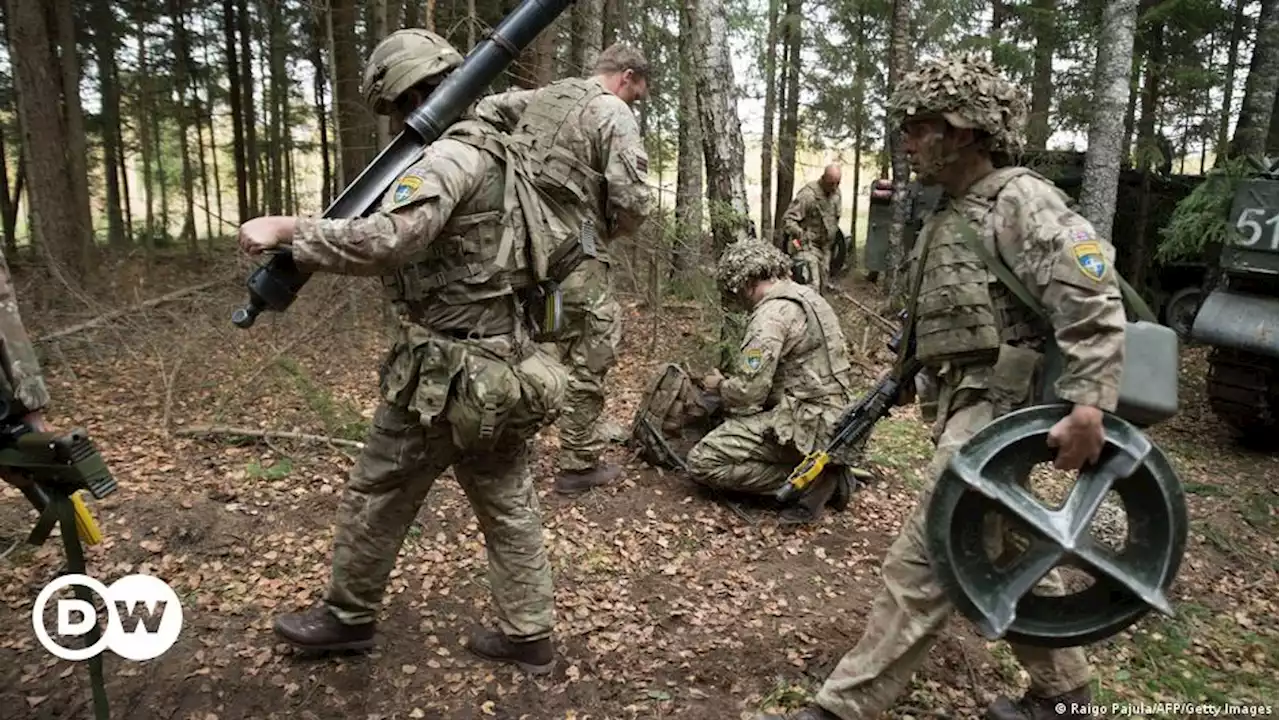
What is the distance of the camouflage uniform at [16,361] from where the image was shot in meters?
2.85

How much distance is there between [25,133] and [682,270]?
6.75 metres

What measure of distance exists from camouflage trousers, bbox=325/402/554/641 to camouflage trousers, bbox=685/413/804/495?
1.92 meters

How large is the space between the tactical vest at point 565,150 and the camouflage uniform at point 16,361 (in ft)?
8.62

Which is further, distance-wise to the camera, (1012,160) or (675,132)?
(675,132)

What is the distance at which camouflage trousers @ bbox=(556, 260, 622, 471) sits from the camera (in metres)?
5.28

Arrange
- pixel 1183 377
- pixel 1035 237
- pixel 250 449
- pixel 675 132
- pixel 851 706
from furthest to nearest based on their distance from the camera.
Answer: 1. pixel 675 132
2. pixel 1183 377
3. pixel 250 449
4. pixel 851 706
5. pixel 1035 237

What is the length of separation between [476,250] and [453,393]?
528mm

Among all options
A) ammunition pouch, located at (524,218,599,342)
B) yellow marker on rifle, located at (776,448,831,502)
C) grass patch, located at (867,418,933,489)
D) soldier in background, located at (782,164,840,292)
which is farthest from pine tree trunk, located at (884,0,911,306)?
ammunition pouch, located at (524,218,599,342)

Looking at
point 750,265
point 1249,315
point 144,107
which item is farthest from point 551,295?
point 144,107

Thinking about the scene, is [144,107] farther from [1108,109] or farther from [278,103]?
[1108,109]

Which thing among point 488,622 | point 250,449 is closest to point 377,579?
point 488,622

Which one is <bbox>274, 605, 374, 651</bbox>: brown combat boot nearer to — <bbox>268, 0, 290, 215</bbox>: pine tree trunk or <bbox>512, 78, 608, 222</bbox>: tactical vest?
<bbox>512, 78, 608, 222</bbox>: tactical vest

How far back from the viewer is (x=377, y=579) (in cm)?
348

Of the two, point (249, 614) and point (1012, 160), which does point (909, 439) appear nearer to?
point (1012, 160)
